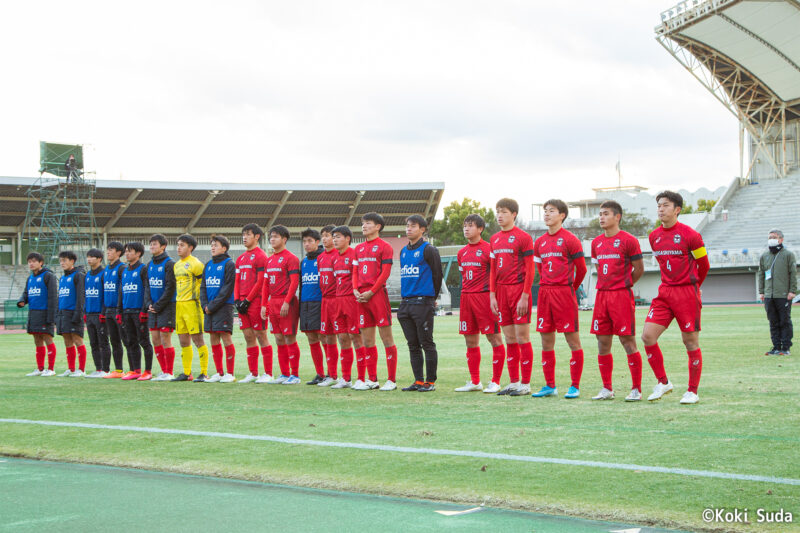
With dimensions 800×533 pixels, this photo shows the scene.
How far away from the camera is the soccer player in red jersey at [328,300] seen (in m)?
10.3

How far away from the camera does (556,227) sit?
8414 millimetres

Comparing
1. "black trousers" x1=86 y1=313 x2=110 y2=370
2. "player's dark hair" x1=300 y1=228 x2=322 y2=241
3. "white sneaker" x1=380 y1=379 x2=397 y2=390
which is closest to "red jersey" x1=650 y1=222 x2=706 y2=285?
"white sneaker" x1=380 y1=379 x2=397 y2=390

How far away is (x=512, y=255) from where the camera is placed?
8.73 m

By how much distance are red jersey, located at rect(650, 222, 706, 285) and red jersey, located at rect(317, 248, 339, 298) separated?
4.32 meters

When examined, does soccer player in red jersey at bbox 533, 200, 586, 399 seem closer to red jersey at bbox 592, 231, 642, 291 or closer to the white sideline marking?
red jersey at bbox 592, 231, 642, 291

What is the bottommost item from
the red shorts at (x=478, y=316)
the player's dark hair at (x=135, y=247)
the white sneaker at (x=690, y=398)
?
the white sneaker at (x=690, y=398)

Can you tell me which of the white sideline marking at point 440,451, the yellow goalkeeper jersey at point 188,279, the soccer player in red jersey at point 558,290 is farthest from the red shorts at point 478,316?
the yellow goalkeeper jersey at point 188,279

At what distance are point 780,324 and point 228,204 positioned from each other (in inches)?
2188

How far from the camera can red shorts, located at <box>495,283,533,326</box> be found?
343 inches

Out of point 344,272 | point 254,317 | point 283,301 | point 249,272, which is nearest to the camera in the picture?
point 344,272

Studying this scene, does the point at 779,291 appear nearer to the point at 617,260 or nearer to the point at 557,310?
the point at 617,260

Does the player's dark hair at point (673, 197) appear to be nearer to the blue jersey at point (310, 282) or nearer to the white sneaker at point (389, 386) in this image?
the white sneaker at point (389, 386)

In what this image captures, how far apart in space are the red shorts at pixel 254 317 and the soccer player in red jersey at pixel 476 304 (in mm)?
3163

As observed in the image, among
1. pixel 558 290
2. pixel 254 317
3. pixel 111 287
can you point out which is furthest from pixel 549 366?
pixel 111 287
